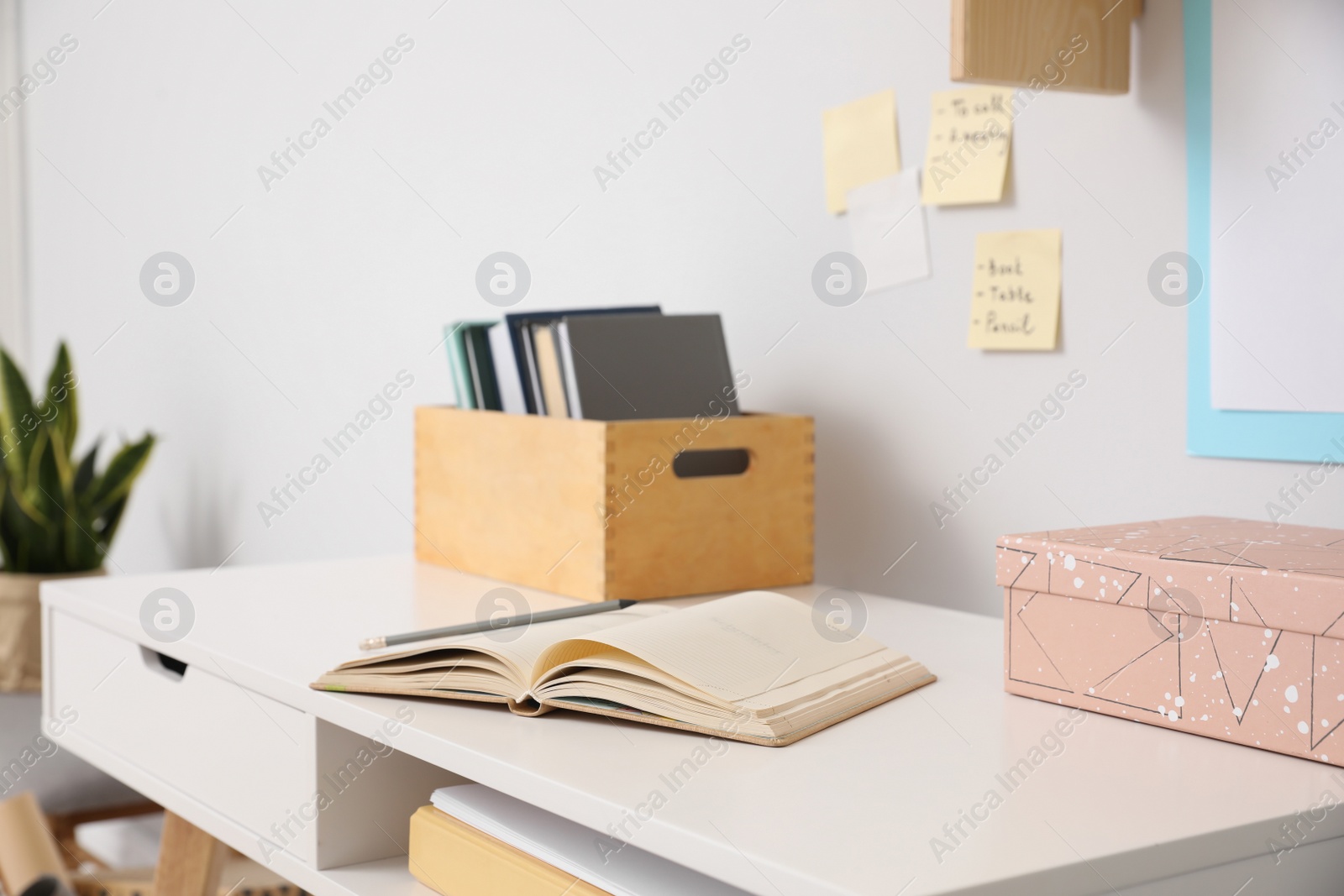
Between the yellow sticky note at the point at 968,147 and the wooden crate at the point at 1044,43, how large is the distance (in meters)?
0.15

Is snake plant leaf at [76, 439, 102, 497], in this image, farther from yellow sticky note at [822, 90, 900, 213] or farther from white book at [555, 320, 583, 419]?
yellow sticky note at [822, 90, 900, 213]

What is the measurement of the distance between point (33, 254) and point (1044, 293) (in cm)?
295

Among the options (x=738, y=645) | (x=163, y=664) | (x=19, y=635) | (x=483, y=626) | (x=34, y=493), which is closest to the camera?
(x=738, y=645)

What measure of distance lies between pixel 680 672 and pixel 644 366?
52cm

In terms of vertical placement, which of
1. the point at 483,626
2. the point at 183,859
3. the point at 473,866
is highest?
the point at 483,626

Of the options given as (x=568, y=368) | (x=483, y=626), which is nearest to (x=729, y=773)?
(x=483, y=626)

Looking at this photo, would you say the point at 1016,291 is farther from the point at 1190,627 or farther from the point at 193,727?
the point at 193,727

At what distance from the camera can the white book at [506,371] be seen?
47.5 inches

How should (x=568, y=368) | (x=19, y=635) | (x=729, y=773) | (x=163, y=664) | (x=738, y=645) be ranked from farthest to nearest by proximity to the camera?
(x=19, y=635) → (x=568, y=368) → (x=163, y=664) → (x=738, y=645) → (x=729, y=773)

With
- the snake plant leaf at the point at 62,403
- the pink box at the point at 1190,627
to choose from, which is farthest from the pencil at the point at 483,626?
the snake plant leaf at the point at 62,403

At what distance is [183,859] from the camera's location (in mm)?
1185

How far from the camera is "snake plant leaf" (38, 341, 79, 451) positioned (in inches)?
94.9

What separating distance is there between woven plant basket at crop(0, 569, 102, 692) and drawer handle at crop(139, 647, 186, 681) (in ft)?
4.16

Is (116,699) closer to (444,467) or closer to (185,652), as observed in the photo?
(185,652)
